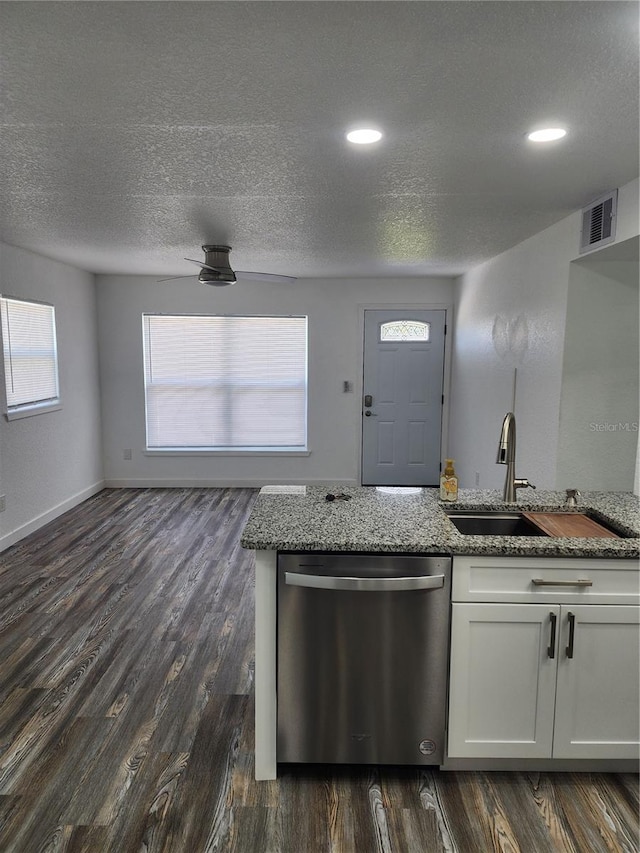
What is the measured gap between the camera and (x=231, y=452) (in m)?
6.70

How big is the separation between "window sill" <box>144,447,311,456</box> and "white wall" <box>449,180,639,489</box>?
188 cm

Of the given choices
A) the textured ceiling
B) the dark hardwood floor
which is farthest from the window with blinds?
the dark hardwood floor

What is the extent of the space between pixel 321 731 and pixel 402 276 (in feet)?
16.8

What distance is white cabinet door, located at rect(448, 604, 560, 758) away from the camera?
6.71 feet

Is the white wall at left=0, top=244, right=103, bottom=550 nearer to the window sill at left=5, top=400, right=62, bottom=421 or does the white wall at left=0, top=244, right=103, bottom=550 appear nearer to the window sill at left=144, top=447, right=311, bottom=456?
the window sill at left=5, top=400, right=62, bottom=421

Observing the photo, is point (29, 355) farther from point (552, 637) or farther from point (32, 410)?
point (552, 637)

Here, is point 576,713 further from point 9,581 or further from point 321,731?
point 9,581

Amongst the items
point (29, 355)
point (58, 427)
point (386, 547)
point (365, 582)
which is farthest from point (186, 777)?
point (58, 427)

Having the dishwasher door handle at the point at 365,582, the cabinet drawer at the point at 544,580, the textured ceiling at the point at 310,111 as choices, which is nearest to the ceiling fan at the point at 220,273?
the textured ceiling at the point at 310,111

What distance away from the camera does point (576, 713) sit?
2.08 metres

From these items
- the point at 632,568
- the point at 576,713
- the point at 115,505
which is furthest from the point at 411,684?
the point at 115,505

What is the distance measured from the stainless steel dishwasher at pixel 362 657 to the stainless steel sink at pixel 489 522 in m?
0.53

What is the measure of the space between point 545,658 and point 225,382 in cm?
513

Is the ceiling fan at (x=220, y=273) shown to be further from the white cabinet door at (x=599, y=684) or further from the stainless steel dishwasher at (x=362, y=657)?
the white cabinet door at (x=599, y=684)
